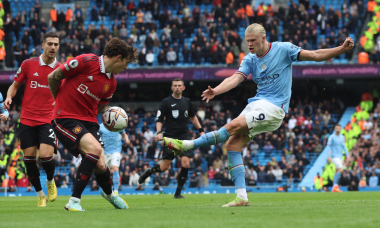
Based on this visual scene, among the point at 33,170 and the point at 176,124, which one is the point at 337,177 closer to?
the point at 176,124

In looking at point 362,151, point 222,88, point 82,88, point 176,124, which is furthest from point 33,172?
point 362,151

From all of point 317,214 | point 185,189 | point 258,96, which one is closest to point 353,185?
point 185,189

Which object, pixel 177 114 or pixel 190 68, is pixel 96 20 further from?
pixel 177 114

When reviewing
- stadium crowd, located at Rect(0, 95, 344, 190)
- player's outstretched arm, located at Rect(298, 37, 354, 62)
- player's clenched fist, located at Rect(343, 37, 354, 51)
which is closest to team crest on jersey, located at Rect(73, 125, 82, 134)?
player's outstretched arm, located at Rect(298, 37, 354, 62)

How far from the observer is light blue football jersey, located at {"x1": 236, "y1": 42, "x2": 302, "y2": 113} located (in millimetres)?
6809

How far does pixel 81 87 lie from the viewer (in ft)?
20.9

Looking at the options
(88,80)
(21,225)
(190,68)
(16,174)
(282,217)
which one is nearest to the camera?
(21,225)

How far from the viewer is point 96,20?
31.1 meters

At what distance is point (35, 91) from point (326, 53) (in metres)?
4.66

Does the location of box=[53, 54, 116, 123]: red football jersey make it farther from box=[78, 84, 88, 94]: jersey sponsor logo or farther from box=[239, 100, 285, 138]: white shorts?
box=[239, 100, 285, 138]: white shorts

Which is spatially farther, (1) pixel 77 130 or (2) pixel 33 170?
(2) pixel 33 170

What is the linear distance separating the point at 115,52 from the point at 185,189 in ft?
47.1

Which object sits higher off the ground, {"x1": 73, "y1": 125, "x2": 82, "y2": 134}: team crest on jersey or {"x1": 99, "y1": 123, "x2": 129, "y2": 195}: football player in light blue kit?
{"x1": 73, "y1": 125, "x2": 82, "y2": 134}: team crest on jersey

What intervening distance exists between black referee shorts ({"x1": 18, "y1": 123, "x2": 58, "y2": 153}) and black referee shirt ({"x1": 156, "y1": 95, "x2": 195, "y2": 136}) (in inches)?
142
